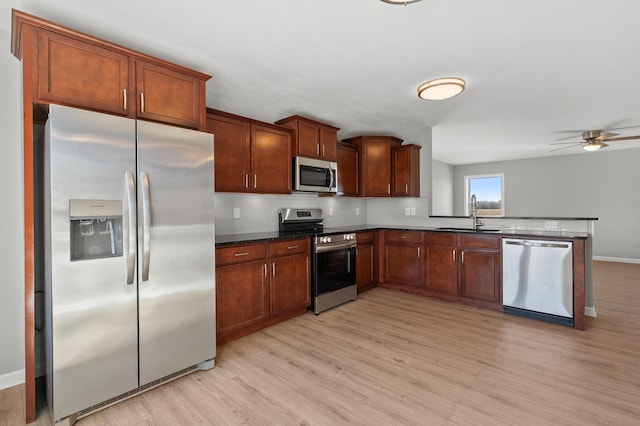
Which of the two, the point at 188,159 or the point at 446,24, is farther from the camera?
the point at 188,159

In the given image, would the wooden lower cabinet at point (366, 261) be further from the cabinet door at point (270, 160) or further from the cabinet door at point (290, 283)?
the cabinet door at point (270, 160)

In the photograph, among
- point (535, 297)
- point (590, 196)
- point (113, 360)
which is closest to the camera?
point (113, 360)

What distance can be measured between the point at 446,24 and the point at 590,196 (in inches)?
282

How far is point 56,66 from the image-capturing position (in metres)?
1.76

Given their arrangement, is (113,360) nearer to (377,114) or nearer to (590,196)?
(377,114)

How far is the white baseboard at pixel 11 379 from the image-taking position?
6.84 feet

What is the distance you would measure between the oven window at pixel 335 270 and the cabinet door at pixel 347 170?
1056 millimetres

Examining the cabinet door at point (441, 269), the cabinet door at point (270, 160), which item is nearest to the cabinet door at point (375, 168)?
the cabinet door at point (441, 269)

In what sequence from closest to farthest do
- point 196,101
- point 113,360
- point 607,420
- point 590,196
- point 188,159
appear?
point 607,420 < point 113,360 < point 188,159 < point 196,101 < point 590,196

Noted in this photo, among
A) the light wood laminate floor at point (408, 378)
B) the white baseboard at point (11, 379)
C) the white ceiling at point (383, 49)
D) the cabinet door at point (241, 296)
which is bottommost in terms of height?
the light wood laminate floor at point (408, 378)

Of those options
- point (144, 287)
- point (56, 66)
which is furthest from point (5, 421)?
point (56, 66)

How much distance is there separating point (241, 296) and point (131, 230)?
124 cm

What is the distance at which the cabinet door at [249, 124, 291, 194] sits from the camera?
10.9ft

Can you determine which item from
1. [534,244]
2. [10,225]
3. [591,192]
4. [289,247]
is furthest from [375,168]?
[591,192]
